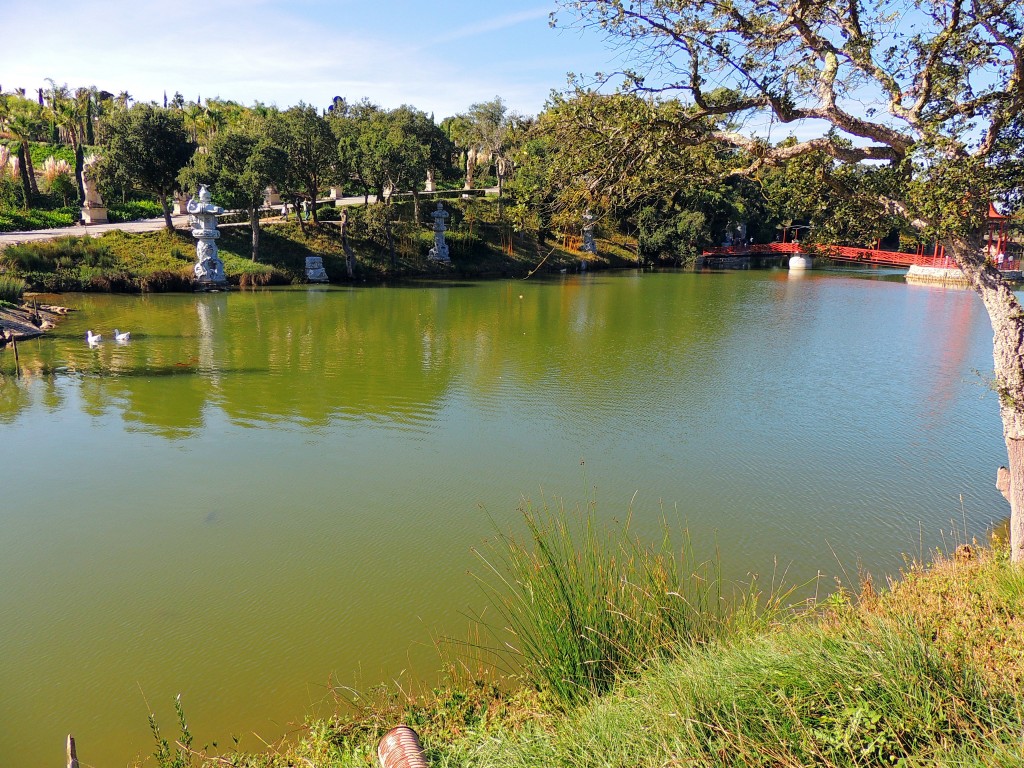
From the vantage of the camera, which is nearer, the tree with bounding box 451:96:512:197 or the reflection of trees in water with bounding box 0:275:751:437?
the reflection of trees in water with bounding box 0:275:751:437

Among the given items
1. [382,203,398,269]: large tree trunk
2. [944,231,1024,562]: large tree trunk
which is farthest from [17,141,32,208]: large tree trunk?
[944,231,1024,562]: large tree trunk

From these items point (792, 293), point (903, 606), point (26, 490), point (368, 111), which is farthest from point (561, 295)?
point (903, 606)

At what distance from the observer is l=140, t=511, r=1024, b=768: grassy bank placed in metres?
2.50

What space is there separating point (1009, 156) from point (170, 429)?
997 cm

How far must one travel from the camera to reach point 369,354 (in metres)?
15.4

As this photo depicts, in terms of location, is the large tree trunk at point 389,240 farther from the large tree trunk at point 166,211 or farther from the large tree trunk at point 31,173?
the large tree trunk at point 31,173

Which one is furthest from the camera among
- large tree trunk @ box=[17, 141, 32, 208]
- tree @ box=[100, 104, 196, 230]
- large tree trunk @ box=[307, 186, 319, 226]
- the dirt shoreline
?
large tree trunk @ box=[17, 141, 32, 208]

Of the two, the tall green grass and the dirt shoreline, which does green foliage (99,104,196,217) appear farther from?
the tall green grass

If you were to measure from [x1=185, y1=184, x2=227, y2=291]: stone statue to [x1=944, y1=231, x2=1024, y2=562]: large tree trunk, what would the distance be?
968 inches

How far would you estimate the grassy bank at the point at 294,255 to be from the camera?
23734 millimetres

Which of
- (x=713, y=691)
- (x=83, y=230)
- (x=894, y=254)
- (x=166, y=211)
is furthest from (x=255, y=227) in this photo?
(x=894, y=254)

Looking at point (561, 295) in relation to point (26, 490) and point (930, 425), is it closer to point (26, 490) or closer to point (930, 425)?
point (930, 425)

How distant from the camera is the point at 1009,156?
449 centimetres

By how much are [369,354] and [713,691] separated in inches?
Result: 525
